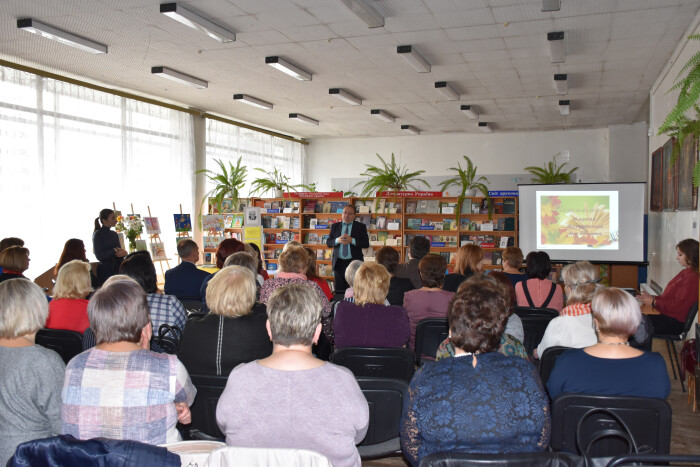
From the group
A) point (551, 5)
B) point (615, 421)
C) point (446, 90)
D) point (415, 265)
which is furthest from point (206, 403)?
point (446, 90)

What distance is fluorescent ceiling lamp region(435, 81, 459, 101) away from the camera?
9359 mm

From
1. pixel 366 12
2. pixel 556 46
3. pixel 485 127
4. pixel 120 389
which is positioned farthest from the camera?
pixel 485 127

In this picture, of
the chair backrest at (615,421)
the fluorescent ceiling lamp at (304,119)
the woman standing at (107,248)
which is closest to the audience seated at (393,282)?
the chair backrest at (615,421)

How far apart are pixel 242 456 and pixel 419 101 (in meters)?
10.1

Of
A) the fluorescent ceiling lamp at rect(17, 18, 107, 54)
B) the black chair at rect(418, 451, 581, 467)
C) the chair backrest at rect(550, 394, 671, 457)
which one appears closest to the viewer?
the black chair at rect(418, 451, 581, 467)

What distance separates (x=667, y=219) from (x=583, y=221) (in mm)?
1171

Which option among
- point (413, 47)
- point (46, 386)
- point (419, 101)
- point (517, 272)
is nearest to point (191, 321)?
point (46, 386)

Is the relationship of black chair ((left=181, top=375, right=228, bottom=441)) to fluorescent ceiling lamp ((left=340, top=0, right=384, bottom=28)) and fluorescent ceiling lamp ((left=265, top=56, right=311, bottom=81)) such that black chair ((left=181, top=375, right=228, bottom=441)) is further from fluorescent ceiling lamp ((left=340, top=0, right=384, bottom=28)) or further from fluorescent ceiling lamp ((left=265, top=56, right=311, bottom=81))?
fluorescent ceiling lamp ((left=265, top=56, right=311, bottom=81))

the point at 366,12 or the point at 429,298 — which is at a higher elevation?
the point at 366,12

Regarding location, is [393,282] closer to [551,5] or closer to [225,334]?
[225,334]

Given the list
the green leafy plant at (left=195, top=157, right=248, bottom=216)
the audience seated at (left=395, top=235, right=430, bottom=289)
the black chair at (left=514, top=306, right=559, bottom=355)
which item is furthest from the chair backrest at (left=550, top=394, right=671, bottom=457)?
the green leafy plant at (left=195, top=157, right=248, bottom=216)

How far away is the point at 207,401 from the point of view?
258cm

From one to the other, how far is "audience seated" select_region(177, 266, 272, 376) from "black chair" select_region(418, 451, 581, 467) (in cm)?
160

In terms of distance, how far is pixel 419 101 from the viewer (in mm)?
10977
